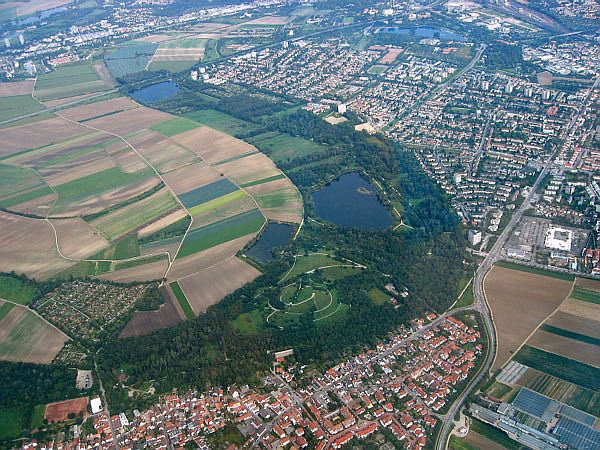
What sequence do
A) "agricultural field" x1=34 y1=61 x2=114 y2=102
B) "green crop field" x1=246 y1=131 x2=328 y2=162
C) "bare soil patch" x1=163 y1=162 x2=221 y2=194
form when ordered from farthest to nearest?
"agricultural field" x1=34 y1=61 x2=114 y2=102 < "green crop field" x1=246 y1=131 x2=328 y2=162 < "bare soil patch" x1=163 y1=162 x2=221 y2=194

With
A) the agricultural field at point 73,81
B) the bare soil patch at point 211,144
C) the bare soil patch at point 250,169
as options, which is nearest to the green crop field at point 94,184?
the bare soil patch at point 211,144

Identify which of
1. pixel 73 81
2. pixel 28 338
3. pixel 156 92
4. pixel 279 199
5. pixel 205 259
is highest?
pixel 205 259

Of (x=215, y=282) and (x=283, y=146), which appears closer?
(x=215, y=282)

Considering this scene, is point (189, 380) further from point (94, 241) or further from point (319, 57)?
point (319, 57)

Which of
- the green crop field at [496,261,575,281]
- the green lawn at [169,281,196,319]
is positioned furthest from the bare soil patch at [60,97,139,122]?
the green crop field at [496,261,575,281]

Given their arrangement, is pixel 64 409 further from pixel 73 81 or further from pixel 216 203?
pixel 73 81

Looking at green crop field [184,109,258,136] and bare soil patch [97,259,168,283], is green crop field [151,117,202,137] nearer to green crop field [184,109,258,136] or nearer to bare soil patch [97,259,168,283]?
green crop field [184,109,258,136]

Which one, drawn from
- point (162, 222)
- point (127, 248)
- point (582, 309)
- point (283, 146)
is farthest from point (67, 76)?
point (582, 309)

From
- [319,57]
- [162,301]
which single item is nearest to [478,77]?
[319,57]
